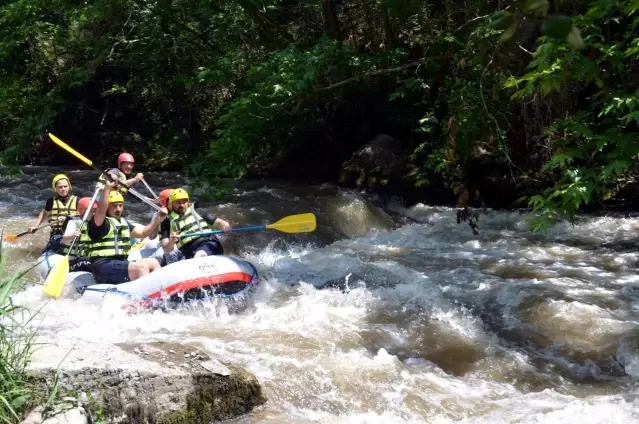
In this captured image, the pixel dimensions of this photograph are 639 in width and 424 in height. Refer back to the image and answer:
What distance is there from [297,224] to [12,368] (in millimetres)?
4000

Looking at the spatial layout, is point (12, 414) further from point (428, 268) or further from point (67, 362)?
point (428, 268)

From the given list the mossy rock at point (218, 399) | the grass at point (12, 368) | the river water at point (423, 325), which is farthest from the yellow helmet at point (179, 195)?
the grass at point (12, 368)

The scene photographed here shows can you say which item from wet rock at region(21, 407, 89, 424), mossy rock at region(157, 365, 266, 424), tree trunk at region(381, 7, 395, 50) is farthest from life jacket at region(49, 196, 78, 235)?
tree trunk at region(381, 7, 395, 50)

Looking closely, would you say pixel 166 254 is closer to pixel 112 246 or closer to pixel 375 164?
pixel 112 246

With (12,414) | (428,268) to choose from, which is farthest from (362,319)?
(12,414)

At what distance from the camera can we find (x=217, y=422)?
3307 mm

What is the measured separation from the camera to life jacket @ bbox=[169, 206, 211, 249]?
6266mm

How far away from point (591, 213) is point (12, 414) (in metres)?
8.58

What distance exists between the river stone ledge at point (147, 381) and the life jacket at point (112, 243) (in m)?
2.53

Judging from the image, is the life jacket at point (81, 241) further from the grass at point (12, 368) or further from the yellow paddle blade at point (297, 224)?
the grass at point (12, 368)

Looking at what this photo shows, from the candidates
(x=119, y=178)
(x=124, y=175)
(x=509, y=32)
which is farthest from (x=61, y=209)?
(x=509, y=32)

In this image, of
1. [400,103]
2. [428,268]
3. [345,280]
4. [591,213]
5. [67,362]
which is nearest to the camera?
[67,362]

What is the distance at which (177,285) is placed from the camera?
5.38 meters

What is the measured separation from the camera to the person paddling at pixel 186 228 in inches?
245
